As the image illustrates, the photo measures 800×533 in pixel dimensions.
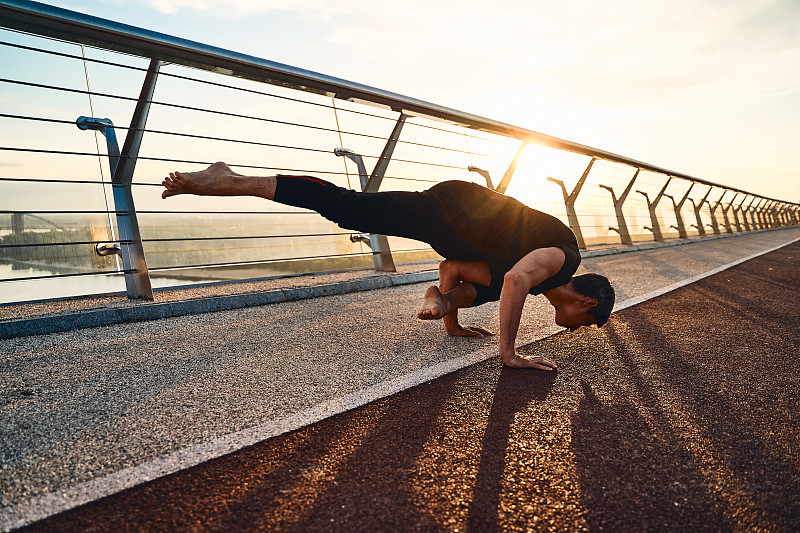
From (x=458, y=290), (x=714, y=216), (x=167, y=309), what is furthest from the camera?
(x=714, y=216)

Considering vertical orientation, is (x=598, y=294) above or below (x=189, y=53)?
below

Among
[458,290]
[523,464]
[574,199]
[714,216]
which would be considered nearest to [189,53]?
[458,290]

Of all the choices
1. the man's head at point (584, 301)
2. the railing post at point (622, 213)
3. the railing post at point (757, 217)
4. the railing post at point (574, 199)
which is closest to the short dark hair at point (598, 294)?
the man's head at point (584, 301)

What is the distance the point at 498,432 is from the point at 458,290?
4.41 feet

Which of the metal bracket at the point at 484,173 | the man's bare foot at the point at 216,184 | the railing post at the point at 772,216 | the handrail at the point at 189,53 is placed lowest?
the railing post at the point at 772,216

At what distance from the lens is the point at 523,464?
139 cm

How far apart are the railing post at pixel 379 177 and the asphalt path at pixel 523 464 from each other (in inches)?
118

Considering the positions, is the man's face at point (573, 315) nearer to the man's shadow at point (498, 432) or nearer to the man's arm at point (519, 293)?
the man's arm at point (519, 293)

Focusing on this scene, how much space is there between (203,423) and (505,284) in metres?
1.45

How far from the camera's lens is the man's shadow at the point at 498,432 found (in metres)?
1.15

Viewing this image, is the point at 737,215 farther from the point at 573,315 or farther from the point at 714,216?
the point at 573,315

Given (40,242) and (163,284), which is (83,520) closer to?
(40,242)

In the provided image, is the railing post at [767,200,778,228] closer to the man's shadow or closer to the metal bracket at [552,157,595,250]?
the metal bracket at [552,157,595,250]

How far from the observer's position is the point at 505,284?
96.5 inches
